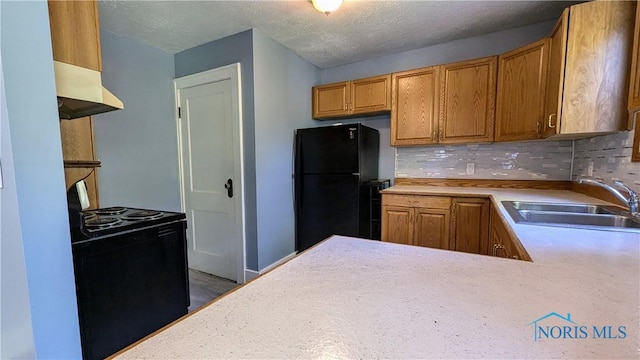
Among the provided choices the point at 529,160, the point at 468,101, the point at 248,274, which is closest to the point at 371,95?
the point at 468,101

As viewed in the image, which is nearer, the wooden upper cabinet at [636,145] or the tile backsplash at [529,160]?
the wooden upper cabinet at [636,145]

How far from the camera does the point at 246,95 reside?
2.39 meters

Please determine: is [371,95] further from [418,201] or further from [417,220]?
[417,220]

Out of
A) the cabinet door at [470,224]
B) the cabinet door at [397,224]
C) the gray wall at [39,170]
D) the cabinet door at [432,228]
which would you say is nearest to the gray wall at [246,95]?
the cabinet door at [397,224]

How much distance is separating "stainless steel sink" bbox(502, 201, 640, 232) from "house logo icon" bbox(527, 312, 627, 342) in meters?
0.87

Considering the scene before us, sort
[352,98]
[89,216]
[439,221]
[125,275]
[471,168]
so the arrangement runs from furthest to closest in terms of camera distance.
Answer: [352,98]
[471,168]
[439,221]
[89,216]
[125,275]

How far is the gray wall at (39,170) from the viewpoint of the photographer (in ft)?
3.06

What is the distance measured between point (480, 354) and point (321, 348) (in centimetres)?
26

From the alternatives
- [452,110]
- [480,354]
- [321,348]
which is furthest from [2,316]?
[452,110]

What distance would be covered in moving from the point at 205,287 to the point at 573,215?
2.85 meters

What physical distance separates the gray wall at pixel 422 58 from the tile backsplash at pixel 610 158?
0.39 metres

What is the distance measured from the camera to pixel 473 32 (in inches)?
96.7

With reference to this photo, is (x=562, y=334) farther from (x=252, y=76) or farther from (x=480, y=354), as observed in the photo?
(x=252, y=76)

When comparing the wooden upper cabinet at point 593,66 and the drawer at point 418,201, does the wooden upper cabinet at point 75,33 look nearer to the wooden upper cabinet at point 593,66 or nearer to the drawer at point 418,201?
the drawer at point 418,201
